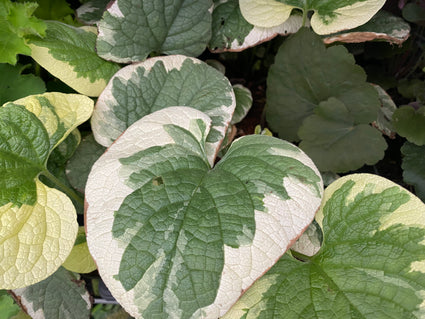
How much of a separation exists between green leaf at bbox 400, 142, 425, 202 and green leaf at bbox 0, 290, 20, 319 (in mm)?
981

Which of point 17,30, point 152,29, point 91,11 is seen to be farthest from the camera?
point 91,11

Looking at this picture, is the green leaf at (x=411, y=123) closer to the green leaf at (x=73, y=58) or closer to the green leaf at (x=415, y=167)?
the green leaf at (x=415, y=167)

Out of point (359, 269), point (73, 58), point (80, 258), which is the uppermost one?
point (73, 58)

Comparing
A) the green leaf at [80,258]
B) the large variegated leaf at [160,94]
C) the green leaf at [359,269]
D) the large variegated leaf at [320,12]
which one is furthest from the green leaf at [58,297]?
the large variegated leaf at [320,12]

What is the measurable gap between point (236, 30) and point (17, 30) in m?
0.48

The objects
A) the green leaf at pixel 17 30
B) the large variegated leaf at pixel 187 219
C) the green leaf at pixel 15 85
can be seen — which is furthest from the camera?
the green leaf at pixel 15 85

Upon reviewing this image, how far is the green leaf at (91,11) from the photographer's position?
966 mm

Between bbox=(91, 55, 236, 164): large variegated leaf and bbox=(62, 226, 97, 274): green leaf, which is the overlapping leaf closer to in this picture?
bbox=(91, 55, 236, 164): large variegated leaf

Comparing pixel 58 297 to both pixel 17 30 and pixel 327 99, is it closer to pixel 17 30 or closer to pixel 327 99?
pixel 17 30

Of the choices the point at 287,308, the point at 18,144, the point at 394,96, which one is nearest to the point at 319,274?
the point at 287,308

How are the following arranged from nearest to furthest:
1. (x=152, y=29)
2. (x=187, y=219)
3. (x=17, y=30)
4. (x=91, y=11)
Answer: (x=187, y=219), (x=17, y=30), (x=152, y=29), (x=91, y=11)

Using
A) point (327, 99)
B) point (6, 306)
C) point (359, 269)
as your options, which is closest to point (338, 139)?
point (327, 99)

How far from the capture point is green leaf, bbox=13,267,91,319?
0.85 m

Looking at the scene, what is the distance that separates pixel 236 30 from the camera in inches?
36.3
